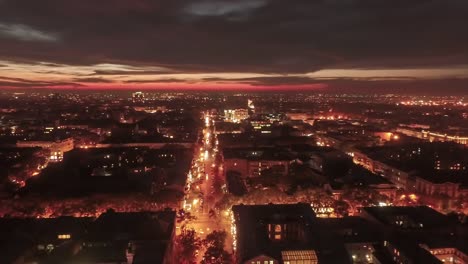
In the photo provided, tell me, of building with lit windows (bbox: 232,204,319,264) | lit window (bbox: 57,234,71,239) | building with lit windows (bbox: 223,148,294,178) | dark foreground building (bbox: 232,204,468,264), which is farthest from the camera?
building with lit windows (bbox: 223,148,294,178)

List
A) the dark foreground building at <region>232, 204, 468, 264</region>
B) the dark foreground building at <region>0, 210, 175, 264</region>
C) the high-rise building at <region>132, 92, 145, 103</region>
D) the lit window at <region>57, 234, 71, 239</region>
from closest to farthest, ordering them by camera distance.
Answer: the dark foreground building at <region>232, 204, 468, 264</region>, the dark foreground building at <region>0, 210, 175, 264</region>, the lit window at <region>57, 234, 71, 239</region>, the high-rise building at <region>132, 92, 145, 103</region>

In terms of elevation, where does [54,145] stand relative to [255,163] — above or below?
below

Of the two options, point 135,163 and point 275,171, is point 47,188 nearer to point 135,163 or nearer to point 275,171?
point 135,163

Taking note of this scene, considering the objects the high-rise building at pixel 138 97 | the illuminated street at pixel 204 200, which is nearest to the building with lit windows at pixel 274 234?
the illuminated street at pixel 204 200

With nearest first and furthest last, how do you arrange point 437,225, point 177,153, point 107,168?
point 437,225 → point 107,168 → point 177,153

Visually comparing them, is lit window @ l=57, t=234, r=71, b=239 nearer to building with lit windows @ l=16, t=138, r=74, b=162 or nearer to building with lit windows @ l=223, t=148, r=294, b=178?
building with lit windows @ l=223, t=148, r=294, b=178

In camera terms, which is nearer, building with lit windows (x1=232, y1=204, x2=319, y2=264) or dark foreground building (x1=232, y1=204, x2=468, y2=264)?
building with lit windows (x1=232, y1=204, x2=319, y2=264)

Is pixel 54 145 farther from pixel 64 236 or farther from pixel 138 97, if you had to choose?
pixel 138 97

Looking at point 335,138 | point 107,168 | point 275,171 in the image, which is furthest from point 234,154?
point 335,138

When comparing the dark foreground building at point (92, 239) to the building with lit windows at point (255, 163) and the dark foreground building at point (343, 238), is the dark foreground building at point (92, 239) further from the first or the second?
the building with lit windows at point (255, 163)

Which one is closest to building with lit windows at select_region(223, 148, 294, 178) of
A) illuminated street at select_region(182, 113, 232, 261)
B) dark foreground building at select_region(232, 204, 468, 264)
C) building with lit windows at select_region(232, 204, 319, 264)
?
illuminated street at select_region(182, 113, 232, 261)

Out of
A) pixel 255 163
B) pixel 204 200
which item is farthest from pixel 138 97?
pixel 204 200
